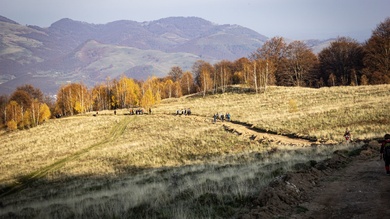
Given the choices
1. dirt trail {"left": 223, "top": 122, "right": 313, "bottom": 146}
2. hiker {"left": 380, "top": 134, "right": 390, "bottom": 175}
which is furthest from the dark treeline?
hiker {"left": 380, "top": 134, "right": 390, "bottom": 175}

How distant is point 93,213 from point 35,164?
112 ft

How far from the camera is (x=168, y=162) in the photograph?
3472cm

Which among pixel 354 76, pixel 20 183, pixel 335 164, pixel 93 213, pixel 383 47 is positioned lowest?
pixel 20 183

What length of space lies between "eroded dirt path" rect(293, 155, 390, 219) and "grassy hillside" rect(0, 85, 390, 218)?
2593 millimetres

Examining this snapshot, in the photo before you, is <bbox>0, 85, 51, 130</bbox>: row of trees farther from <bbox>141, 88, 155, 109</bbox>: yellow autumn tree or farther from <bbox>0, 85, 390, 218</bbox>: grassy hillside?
<bbox>0, 85, 390, 218</bbox>: grassy hillside

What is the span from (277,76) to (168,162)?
95864 mm

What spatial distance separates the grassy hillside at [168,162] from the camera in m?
13.3

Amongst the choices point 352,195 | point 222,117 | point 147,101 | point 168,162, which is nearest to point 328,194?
point 352,195

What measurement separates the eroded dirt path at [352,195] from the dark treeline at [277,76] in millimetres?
80214

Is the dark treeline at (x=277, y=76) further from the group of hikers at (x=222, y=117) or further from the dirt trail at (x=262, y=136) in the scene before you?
the dirt trail at (x=262, y=136)

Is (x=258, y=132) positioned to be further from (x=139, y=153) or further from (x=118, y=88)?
(x=118, y=88)

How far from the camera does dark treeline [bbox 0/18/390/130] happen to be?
88.4m

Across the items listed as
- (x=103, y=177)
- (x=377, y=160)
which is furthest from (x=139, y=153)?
(x=377, y=160)

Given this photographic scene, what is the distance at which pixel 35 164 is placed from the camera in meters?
41.6
